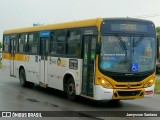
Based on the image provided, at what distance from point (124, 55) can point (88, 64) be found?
124 cm

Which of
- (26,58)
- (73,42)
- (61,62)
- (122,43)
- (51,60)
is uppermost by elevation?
(122,43)

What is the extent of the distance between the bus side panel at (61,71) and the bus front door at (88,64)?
300 mm

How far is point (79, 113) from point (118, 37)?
9.56 ft

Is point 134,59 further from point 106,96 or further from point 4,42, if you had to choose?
point 4,42

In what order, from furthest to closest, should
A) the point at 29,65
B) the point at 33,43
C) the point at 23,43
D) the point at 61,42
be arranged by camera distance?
1. the point at 23,43
2. the point at 29,65
3. the point at 33,43
4. the point at 61,42

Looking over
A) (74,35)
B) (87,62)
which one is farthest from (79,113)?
(74,35)

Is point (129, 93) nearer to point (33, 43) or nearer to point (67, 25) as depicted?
point (67, 25)

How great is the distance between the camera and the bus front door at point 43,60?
17828 millimetres

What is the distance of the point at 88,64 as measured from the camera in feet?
46.2

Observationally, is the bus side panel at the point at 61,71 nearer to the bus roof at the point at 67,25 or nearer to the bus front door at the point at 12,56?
the bus roof at the point at 67,25

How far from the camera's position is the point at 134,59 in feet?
45.4

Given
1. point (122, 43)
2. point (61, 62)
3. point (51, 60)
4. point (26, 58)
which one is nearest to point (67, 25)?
point (61, 62)

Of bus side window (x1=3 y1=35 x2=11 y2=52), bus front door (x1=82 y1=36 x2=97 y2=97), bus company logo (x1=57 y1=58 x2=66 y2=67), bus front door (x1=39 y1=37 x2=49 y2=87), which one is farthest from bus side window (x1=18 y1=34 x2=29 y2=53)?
bus front door (x1=82 y1=36 x2=97 y2=97)

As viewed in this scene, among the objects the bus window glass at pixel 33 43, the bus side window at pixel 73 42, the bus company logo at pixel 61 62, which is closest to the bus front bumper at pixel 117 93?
the bus side window at pixel 73 42
